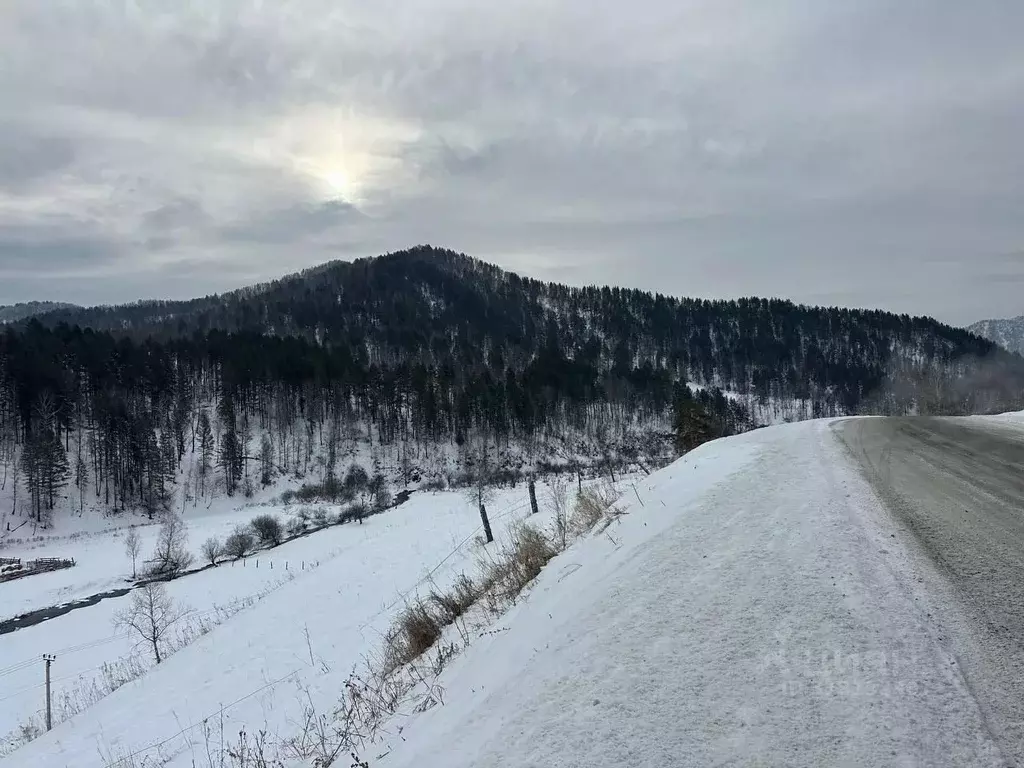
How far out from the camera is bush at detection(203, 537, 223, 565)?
39969mm

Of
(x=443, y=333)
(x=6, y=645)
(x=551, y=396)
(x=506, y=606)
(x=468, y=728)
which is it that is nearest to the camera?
(x=468, y=728)

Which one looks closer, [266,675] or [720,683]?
[720,683]

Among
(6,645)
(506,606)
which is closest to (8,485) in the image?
(6,645)

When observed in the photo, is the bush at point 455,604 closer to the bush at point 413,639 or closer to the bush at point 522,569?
the bush at point 413,639

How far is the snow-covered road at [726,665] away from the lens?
2861 millimetres

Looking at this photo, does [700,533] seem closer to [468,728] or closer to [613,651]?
[613,651]

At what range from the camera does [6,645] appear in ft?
88.2

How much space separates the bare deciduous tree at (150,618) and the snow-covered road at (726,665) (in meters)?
23.8

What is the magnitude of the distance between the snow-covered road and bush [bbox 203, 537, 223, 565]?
138 feet

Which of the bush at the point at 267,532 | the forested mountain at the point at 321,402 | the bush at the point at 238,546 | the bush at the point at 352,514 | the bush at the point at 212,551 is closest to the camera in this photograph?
the bush at the point at 212,551

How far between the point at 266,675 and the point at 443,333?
155 meters

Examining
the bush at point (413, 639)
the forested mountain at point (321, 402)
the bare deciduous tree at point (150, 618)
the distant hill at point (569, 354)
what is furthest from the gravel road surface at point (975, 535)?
the distant hill at point (569, 354)

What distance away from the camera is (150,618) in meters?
23.8

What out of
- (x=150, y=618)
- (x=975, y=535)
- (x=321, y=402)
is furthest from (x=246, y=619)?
(x=321, y=402)
